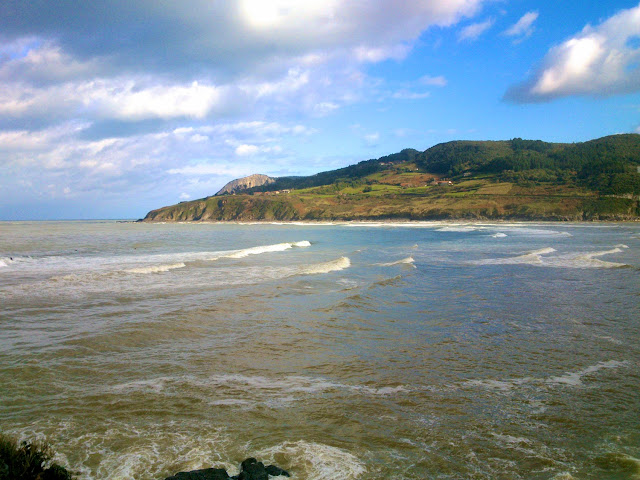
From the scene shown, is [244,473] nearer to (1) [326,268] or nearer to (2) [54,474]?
(2) [54,474]

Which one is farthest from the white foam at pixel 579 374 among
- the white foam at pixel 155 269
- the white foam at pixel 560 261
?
the white foam at pixel 155 269

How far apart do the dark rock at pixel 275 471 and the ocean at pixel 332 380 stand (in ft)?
0.41

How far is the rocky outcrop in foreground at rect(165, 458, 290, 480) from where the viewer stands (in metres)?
3.96

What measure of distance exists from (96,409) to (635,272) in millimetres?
21226

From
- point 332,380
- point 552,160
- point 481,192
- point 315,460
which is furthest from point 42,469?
point 552,160

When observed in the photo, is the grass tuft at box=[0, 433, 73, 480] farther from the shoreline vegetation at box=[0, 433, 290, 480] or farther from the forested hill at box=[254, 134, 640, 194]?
the forested hill at box=[254, 134, 640, 194]

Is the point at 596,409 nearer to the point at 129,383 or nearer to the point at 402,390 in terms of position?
the point at 402,390

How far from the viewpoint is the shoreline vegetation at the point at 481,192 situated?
322ft

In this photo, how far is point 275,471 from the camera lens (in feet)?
13.9

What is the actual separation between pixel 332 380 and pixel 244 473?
9.82 ft

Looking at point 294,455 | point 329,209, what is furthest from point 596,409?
point 329,209

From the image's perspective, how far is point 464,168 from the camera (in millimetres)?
159375

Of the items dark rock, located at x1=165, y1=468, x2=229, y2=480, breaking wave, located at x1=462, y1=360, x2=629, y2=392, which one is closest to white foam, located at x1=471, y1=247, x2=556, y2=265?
breaking wave, located at x1=462, y1=360, x2=629, y2=392

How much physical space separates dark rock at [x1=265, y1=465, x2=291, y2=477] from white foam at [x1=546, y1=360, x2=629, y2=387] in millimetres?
4783
